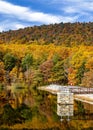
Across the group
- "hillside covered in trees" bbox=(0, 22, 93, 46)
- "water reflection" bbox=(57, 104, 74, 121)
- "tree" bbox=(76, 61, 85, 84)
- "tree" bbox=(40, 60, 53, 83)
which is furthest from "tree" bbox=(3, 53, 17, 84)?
"water reflection" bbox=(57, 104, 74, 121)

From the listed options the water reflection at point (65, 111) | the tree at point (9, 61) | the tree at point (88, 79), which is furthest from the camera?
the tree at point (9, 61)

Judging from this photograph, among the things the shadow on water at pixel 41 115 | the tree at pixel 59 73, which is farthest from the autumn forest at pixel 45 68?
the shadow on water at pixel 41 115

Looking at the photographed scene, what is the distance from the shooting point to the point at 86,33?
17400 centimetres

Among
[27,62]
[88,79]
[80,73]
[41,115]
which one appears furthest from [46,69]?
[41,115]

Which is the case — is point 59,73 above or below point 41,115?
below

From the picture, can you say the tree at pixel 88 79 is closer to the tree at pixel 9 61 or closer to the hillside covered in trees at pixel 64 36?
the tree at pixel 9 61

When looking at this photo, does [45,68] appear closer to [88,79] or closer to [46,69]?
[46,69]

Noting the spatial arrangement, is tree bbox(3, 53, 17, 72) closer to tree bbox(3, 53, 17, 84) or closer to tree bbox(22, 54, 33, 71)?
tree bbox(3, 53, 17, 84)

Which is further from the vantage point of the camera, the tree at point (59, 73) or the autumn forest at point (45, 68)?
the tree at point (59, 73)

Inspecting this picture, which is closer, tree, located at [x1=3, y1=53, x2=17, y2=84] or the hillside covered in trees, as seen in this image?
tree, located at [x1=3, y1=53, x2=17, y2=84]

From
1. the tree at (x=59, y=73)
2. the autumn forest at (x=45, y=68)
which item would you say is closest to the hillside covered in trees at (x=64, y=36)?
the autumn forest at (x=45, y=68)

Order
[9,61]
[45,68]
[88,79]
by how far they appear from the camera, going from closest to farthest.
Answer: [88,79] → [45,68] → [9,61]

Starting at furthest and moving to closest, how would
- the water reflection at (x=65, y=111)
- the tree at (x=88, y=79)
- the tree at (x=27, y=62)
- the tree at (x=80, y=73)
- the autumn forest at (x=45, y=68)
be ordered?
the tree at (x=27, y=62) < the tree at (x=80, y=73) < the autumn forest at (x=45, y=68) < the tree at (x=88, y=79) < the water reflection at (x=65, y=111)

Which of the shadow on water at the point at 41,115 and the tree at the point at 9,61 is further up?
the shadow on water at the point at 41,115
